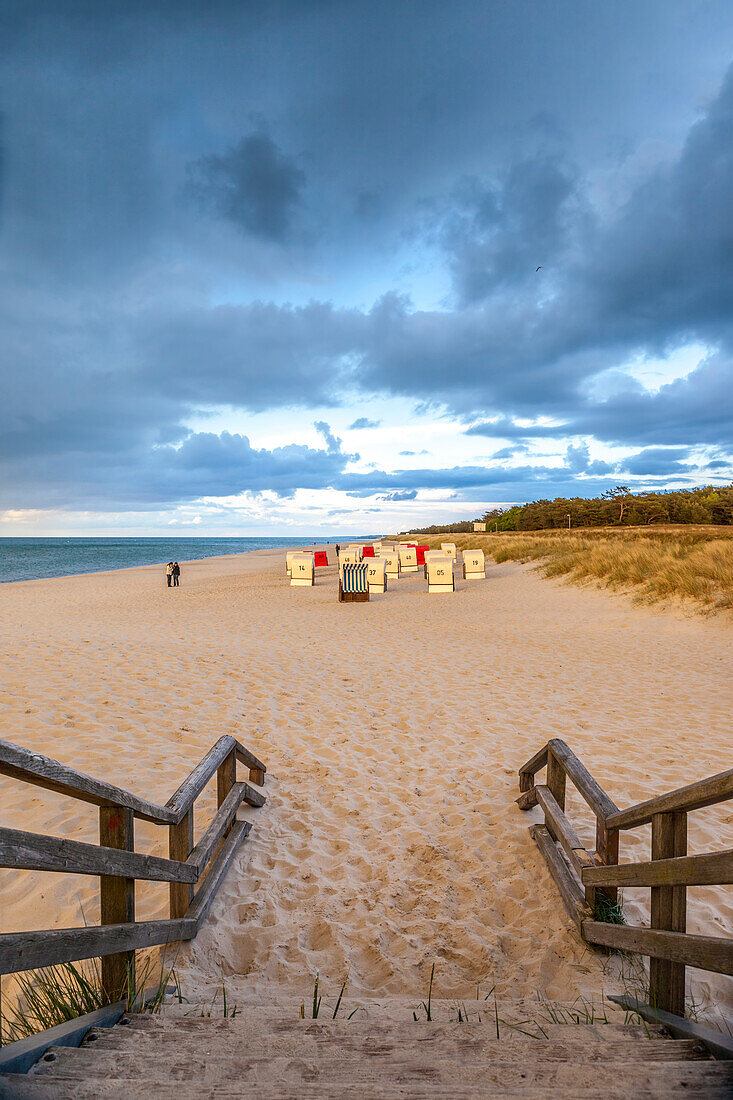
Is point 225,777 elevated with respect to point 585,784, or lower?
lower

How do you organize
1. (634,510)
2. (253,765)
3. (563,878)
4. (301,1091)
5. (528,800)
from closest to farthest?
1. (301,1091)
2. (563,878)
3. (528,800)
4. (253,765)
5. (634,510)

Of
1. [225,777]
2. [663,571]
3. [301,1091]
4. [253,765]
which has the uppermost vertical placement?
[663,571]

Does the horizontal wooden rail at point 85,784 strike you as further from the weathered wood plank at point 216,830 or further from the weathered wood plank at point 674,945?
the weathered wood plank at point 674,945

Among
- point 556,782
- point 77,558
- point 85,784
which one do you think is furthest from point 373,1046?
point 77,558

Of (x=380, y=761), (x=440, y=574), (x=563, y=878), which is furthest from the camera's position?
(x=440, y=574)

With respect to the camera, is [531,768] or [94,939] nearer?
[94,939]

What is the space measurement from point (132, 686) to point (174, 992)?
18.6 ft

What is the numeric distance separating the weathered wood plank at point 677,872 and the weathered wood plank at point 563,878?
463 millimetres

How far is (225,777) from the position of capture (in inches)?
156

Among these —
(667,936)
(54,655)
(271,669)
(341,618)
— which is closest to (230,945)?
(667,936)

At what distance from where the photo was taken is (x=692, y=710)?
680 centimetres

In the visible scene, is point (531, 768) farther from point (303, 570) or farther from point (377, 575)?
point (303, 570)

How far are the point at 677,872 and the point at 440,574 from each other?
16.6m

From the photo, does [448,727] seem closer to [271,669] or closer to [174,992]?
[271,669]
